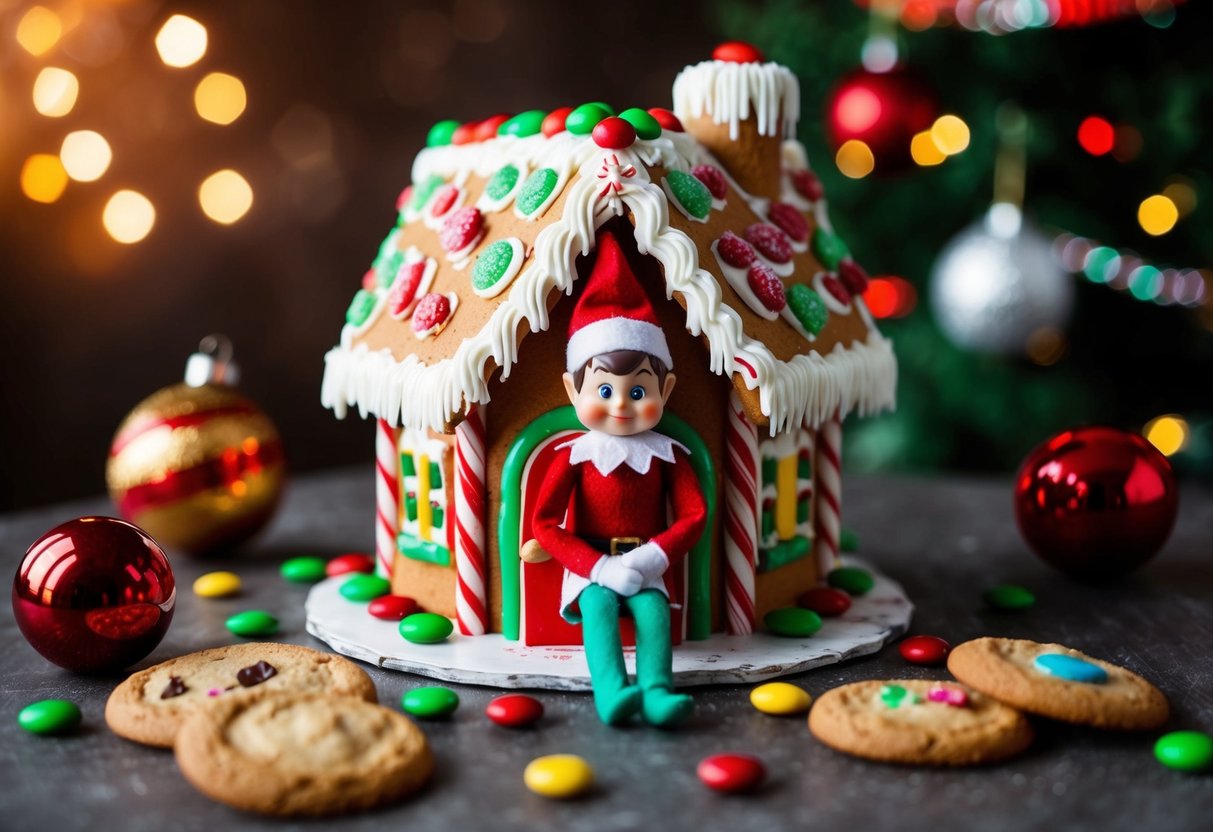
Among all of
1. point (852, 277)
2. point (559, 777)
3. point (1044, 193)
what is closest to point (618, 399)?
point (559, 777)

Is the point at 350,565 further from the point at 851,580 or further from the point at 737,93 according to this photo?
the point at 737,93

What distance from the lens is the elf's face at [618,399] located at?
244 centimetres

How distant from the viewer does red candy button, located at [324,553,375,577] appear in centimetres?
326

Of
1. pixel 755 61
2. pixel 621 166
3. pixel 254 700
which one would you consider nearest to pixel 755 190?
pixel 755 61

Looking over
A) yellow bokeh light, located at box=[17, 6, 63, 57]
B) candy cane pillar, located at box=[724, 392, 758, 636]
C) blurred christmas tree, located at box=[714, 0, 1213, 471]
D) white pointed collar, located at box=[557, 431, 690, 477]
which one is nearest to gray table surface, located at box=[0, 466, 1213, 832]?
candy cane pillar, located at box=[724, 392, 758, 636]

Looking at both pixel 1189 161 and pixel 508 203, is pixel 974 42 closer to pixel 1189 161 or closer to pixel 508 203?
pixel 1189 161

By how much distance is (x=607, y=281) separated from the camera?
2.46 m

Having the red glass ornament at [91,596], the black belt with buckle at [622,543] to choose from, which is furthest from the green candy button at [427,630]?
the red glass ornament at [91,596]

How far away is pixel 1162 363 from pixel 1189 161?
832 mm

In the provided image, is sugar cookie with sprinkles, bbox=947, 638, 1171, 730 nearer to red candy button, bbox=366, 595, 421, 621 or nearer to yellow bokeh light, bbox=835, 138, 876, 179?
red candy button, bbox=366, 595, 421, 621

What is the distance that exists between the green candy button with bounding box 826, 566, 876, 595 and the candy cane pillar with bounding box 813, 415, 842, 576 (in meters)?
0.03

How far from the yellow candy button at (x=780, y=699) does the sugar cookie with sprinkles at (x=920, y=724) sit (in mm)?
61

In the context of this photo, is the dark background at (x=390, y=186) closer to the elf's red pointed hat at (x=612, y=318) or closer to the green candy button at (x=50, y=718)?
the elf's red pointed hat at (x=612, y=318)

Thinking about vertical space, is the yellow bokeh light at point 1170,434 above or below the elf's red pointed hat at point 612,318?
below
